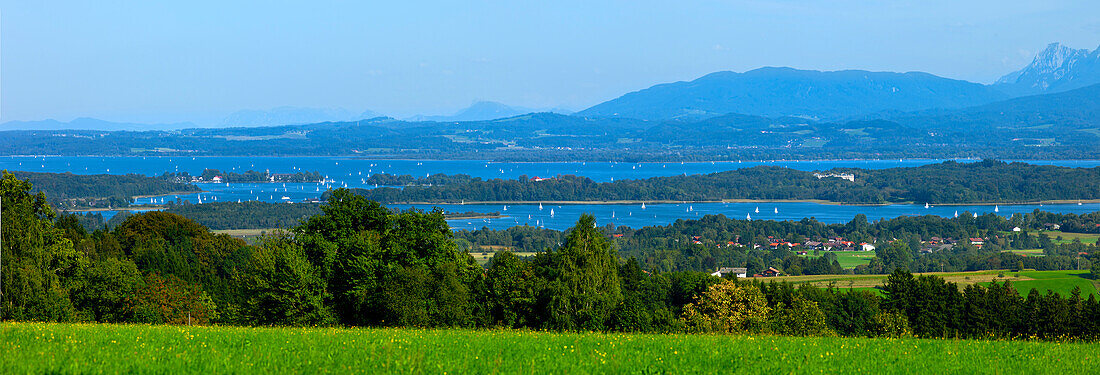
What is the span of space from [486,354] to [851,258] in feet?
301

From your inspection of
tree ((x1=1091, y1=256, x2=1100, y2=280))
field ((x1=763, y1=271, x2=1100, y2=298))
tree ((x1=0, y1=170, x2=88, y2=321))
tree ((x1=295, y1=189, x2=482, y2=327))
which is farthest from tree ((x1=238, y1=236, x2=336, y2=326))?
tree ((x1=1091, y1=256, x2=1100, y2=280))

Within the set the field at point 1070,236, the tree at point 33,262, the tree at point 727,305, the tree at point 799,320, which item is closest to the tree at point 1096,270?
the field at point 1070,236

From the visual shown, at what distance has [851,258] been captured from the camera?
320 feet

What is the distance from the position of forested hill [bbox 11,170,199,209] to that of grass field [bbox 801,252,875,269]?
111 meters

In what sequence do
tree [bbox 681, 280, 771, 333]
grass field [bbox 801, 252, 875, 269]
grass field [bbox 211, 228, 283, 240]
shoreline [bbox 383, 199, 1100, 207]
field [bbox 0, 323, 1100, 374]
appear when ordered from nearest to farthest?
field [bbox 0, 323, 1100, 374], tree [bbox 681, 280, 771, 333], grass field [bbox 801, 252, 875, 269], grass field [bbox 211, 228, 283, 240], shoreline [bbox 383, 199, 1100, 207]

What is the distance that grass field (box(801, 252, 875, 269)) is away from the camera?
90.8 metres

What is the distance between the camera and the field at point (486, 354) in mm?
10137

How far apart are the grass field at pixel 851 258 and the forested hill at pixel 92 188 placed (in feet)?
365

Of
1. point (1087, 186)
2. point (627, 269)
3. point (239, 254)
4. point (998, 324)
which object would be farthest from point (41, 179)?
point (1087, 186)

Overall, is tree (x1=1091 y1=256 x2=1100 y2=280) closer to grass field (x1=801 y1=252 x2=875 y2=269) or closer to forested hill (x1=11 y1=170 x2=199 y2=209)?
grass field (x1=801 y1=252 x2=875 y2=269)

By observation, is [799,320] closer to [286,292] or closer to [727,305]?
[727,305]

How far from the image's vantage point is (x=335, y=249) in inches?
982

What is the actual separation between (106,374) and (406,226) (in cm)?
1755

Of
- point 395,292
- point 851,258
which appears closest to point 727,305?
point 395,292
